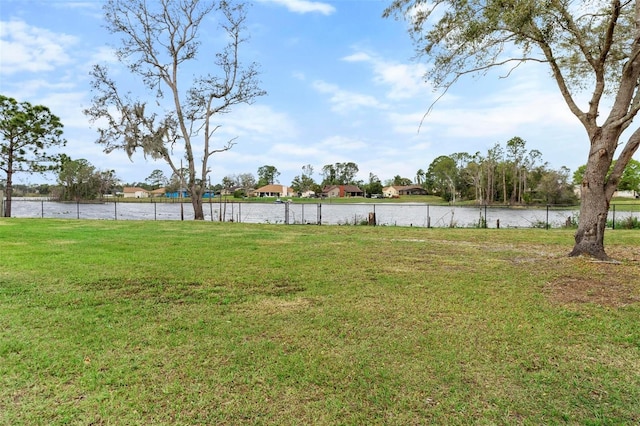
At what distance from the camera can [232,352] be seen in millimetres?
3133

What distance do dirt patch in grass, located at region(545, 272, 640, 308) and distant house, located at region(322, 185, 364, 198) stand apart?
8775 centimetres

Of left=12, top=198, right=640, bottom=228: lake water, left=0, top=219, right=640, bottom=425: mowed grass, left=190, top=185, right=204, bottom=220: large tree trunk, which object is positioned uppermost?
left=190, top=185, right=204, bottom=220: large tree trunk

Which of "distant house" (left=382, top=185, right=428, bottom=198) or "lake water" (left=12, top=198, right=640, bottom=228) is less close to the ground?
"distant house" (left=382, top=185, right=428, bottom=198)

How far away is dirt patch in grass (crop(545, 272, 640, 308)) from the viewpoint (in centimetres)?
472

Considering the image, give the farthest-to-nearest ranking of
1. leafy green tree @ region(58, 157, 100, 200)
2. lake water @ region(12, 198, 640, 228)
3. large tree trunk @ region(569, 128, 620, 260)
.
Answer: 1. leafy green tree @ region(58, 157, 100, 200)
2. lake water @ region(12, 198, 640, 228)
3. large tree trunk @ region(569, 128, 620, 260)

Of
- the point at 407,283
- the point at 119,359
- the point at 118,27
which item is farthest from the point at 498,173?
the point at 119,359

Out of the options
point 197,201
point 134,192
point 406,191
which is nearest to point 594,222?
point 197,201

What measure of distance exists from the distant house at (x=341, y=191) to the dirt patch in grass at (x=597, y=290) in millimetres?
87751

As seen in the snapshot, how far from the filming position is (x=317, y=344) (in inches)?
130

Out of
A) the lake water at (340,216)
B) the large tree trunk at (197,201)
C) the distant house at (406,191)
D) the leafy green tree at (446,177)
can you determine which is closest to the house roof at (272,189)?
the distant house at (406,191)

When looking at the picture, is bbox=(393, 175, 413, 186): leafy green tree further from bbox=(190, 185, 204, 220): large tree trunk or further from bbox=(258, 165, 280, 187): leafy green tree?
bbox=(190, 185, 204, 220): large tree trunk

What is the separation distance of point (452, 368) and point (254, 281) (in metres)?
3.45

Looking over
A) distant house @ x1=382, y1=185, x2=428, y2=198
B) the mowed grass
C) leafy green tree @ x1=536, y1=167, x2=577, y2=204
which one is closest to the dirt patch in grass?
the mowed grass

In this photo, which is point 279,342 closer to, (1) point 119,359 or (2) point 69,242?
(1) point 119,359
